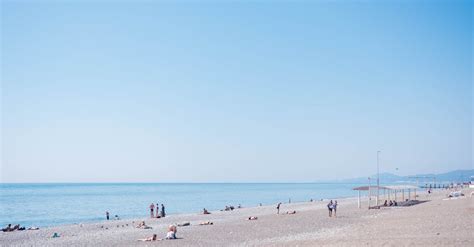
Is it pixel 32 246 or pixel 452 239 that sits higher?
pixel 452 239

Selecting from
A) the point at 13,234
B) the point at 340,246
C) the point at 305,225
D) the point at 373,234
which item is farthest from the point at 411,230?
the point at 13,234

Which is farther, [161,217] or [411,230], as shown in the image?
[161,217]

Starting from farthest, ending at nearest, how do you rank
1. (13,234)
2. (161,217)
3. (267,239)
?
(161,217) < (13,234) < (267,239)

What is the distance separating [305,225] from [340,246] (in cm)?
1198

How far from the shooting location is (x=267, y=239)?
→ 20.7 metres

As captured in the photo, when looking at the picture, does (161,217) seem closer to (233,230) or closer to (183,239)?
(233,230)

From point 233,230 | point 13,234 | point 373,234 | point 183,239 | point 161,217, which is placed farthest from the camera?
point 161,217

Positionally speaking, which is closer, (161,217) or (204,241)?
(204,241)

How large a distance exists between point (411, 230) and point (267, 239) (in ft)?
20.0

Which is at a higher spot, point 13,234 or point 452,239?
point 452,239

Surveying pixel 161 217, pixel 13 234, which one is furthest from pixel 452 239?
pixel 161 217

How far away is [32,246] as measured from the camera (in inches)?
882

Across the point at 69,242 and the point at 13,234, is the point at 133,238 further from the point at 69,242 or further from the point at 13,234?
the point at 13,234

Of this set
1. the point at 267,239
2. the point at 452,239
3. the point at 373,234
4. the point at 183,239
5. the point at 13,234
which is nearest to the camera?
the point at 452,239
